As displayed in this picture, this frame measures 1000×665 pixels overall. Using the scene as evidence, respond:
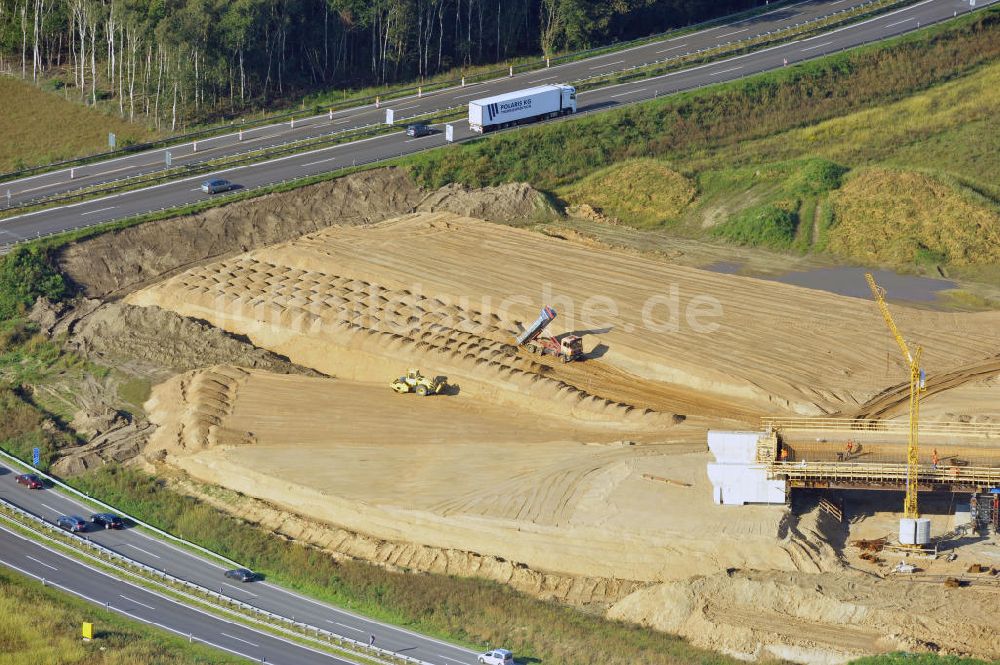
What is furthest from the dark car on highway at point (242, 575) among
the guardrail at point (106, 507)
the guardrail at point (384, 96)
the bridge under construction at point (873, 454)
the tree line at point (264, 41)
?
the tree line at point (264, 41)

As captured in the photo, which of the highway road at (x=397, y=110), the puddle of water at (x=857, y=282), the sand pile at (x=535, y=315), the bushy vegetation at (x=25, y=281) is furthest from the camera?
the highway road at (x=397, y=110)

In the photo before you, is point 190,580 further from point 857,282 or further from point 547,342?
point 857,282

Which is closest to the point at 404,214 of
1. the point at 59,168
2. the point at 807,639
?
the point at 59,168

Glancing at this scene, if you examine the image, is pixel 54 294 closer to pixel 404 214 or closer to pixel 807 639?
pixel 404 214

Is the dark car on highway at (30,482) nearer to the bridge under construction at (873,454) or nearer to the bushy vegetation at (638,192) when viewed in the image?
the bridge under construction at (873,454)

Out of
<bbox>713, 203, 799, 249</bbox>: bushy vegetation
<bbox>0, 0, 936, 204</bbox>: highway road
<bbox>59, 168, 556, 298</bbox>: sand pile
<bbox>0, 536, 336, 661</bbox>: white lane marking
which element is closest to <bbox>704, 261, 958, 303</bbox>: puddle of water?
<bbox>713, 203, 799, 249</bbox>: bushy vegetation

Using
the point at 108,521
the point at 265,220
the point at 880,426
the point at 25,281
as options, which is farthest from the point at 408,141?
the point at 880,426
